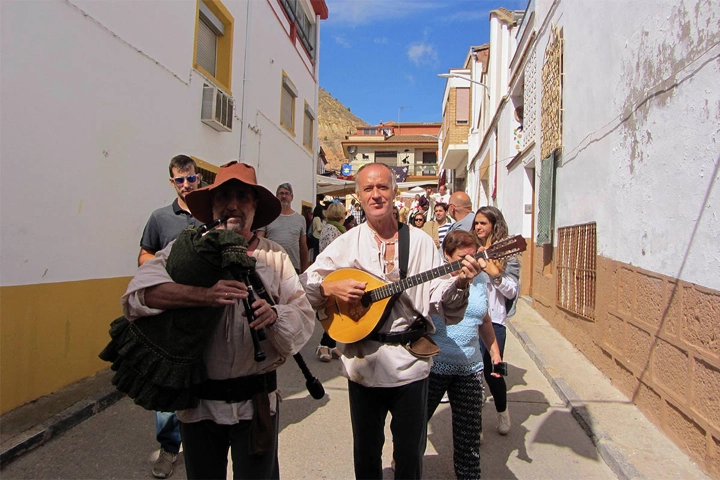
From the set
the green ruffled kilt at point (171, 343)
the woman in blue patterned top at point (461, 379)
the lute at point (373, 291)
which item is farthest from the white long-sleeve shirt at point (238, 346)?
the woman in blue patterned top at point (461, 379)

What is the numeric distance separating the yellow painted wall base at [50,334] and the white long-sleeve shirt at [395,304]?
8.77ft

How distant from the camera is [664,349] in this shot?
386cm

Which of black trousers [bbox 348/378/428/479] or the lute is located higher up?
the lute

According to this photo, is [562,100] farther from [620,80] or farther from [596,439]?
[596,439]

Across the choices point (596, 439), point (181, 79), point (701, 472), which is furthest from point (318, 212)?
point (701, 472)

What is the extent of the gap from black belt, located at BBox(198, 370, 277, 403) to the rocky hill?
65.6 m

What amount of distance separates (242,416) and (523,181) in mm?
9339

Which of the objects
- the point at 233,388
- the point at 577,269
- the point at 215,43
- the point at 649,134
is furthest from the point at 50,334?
the point at 577,269

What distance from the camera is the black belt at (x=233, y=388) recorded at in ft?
6.40

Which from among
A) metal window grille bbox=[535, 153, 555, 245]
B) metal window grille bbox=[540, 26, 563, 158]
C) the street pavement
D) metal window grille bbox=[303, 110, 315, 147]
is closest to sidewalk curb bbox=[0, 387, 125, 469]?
the street pavement

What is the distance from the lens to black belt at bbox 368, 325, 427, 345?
237 cm

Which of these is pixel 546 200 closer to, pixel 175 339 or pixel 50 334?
pixel 50 334

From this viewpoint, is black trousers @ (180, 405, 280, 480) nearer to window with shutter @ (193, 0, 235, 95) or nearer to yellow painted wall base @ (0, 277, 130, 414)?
yellow painted wall base @ (0, 277, 130, 414)

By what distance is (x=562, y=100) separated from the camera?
721 centimetres
